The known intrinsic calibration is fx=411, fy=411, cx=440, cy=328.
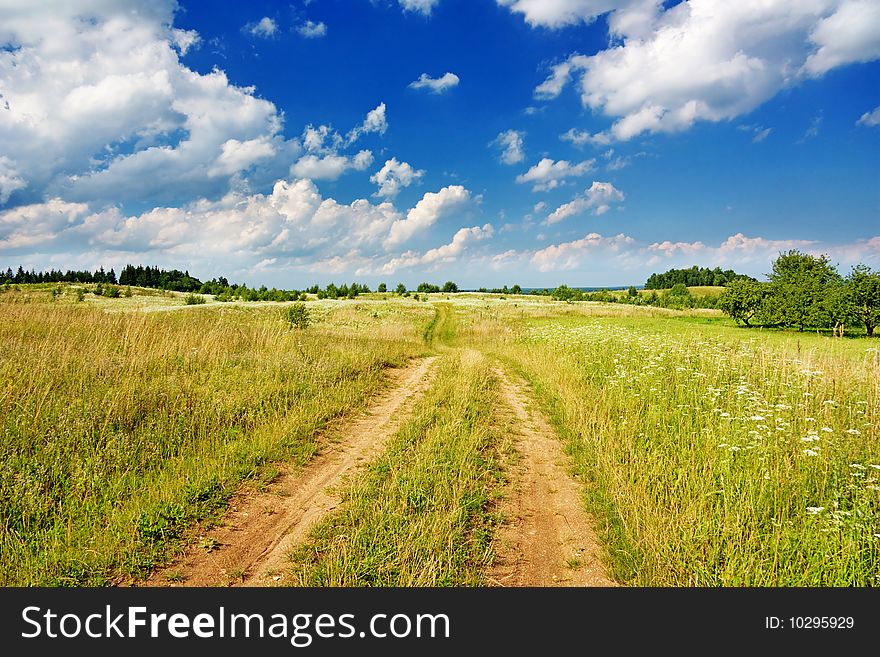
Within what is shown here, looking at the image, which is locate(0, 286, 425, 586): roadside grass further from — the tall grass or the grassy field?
the tall grass

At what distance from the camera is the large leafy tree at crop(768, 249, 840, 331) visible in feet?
111

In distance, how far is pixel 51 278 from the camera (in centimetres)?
10981

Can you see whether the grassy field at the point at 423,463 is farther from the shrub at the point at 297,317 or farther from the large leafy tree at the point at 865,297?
the large leafy tree at the point at 865,297

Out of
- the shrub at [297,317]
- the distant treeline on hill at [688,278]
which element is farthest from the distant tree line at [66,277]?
the distant treeline on hill at [688,278]

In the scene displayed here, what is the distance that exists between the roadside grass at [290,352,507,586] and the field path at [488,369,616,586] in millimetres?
261

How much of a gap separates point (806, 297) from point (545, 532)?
44.2 meters

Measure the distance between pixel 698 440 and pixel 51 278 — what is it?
150 metres

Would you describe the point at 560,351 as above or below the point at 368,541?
above

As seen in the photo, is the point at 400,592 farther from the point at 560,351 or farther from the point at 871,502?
the point at 560,351

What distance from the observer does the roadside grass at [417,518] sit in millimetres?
4164

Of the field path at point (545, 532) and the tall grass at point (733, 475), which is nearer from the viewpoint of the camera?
the tall grass at point (733, 475)

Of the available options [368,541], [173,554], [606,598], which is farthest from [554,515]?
[173,554]

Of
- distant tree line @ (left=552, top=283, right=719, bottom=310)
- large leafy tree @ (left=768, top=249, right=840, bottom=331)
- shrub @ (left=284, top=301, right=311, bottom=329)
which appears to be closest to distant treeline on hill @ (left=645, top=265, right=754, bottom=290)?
distant tree line @ (left=552, top=283, right=719, bottom=310)

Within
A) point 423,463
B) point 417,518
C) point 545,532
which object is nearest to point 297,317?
point 423,463
